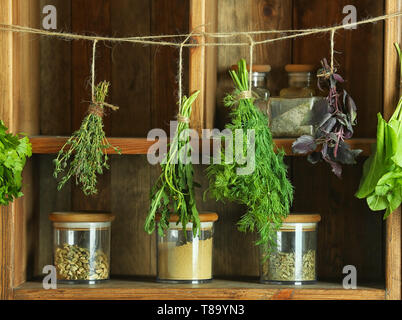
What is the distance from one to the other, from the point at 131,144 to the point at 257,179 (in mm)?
263

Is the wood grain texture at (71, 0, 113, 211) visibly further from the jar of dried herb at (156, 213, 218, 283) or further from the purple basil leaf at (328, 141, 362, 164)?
the purple basil leaf at (328, 141, 362, 164)

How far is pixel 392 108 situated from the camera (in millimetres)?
1316

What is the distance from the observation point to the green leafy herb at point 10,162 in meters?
1.23

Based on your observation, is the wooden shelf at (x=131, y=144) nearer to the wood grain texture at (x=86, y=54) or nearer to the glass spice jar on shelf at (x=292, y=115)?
the glass spice jar on shelf at (x=292, y=115)

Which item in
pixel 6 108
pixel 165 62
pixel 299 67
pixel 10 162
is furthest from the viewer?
pixel 165 62

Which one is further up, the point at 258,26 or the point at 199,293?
the point at 258,26

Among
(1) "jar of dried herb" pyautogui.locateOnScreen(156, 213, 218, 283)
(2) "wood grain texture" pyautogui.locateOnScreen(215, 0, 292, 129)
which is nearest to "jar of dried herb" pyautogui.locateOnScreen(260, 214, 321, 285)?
(1) "jar of dried herb" pyautogui.locateOnScreen(156, 213, 218, 283)

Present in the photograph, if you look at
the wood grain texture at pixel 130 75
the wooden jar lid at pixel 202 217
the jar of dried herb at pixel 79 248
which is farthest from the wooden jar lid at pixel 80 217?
the wood grain texture at pixel 130 75

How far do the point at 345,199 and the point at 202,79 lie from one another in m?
0.45

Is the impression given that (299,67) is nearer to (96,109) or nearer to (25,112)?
(96,109)

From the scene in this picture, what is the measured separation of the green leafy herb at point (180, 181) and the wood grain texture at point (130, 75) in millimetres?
270

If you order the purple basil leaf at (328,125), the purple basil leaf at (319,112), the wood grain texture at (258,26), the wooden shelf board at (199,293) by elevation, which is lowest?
the wooden shelf board at (199,293)

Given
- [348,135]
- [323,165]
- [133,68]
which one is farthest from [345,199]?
[133,68]

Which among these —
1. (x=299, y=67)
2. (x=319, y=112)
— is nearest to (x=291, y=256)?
(x=319, y=112)
